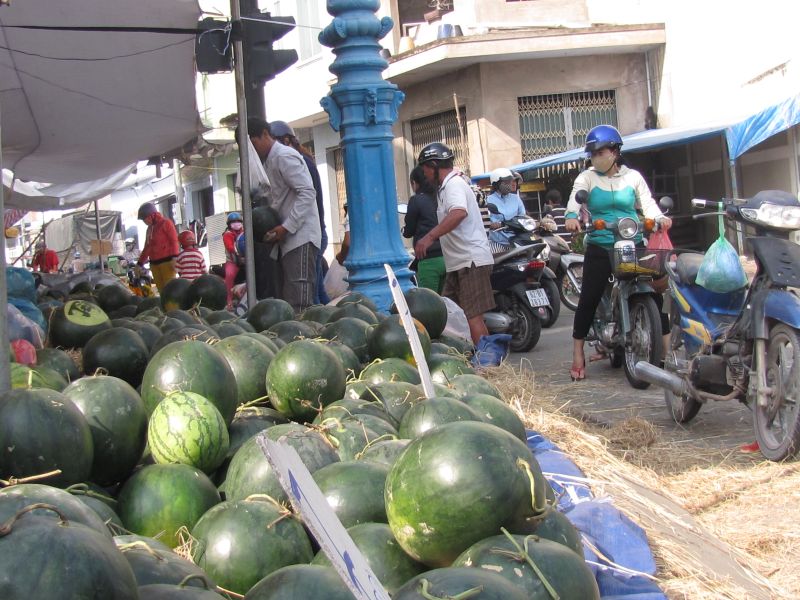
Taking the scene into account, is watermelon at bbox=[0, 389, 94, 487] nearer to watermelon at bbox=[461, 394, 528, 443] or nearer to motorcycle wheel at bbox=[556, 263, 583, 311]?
watermelon at bbox=[461, 394, 528, 443]

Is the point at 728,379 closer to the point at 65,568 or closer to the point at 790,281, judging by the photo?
the point at 790,281

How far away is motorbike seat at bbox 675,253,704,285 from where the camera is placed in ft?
19.1

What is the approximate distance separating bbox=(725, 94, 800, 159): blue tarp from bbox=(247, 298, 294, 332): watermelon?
10129mm

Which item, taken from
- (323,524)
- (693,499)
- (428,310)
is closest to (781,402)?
(693,499)

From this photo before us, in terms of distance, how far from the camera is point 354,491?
2.18m

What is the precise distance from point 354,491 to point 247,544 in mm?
302

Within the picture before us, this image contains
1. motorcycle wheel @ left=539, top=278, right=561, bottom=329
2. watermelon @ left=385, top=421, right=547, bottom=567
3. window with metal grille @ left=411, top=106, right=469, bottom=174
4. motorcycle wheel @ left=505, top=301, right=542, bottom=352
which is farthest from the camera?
window with metal grille @ left=411, top=106, right=469, bottom=174

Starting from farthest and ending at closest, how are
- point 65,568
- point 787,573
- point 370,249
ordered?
1. point 370,249
2. point 787,573
3. point 65,568

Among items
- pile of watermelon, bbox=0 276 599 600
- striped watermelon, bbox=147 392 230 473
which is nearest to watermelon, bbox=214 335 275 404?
pile of watermelon, bbox=0 276 599 600

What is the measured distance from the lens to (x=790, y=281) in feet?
16.1

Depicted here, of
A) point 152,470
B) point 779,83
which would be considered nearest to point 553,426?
point 152,470

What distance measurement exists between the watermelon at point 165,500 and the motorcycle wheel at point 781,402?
3435 mm

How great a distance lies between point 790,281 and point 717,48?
13477 mm

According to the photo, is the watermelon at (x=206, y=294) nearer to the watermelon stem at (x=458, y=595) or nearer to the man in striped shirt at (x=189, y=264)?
the watermelon stem at (x=458, y=595)
